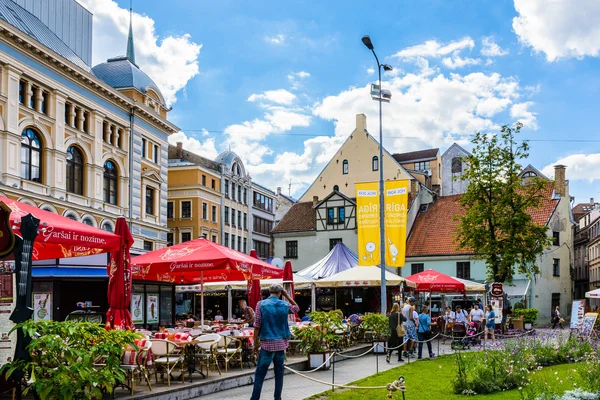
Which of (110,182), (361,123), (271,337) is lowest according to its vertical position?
(271,337)

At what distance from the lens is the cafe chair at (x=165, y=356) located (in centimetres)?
1255

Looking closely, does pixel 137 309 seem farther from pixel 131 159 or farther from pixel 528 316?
pixel 528 316

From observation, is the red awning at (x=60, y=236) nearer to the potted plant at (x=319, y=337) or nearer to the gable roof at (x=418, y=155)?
the potted plant at (x=319, y=337)

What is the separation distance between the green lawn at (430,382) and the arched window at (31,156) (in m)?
Result: 20.0

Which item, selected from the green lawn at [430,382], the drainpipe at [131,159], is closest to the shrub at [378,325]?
the green lawn at [430,382]

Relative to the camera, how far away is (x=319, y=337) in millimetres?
16719

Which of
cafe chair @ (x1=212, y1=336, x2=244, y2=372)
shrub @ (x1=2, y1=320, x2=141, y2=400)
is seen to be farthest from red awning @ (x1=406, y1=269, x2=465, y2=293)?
shrub @ (x1=2, y1=320, x2=141, y2=400)

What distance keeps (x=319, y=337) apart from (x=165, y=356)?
4928 millimetres

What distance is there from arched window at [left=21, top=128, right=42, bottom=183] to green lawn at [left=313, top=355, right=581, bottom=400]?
20.0 metres

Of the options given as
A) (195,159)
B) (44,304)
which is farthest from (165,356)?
(195,159)

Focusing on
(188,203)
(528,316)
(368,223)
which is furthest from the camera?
(188,203)

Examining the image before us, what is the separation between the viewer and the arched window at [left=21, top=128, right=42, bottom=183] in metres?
29.6

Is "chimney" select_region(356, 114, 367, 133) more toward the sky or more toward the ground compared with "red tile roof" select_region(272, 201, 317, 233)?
more toward the sky

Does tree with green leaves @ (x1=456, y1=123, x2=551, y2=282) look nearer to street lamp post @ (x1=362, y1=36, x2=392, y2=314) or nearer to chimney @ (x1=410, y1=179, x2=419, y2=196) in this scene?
street lamp post @ (x1=362, y1=36, x2=392, y2=314)
